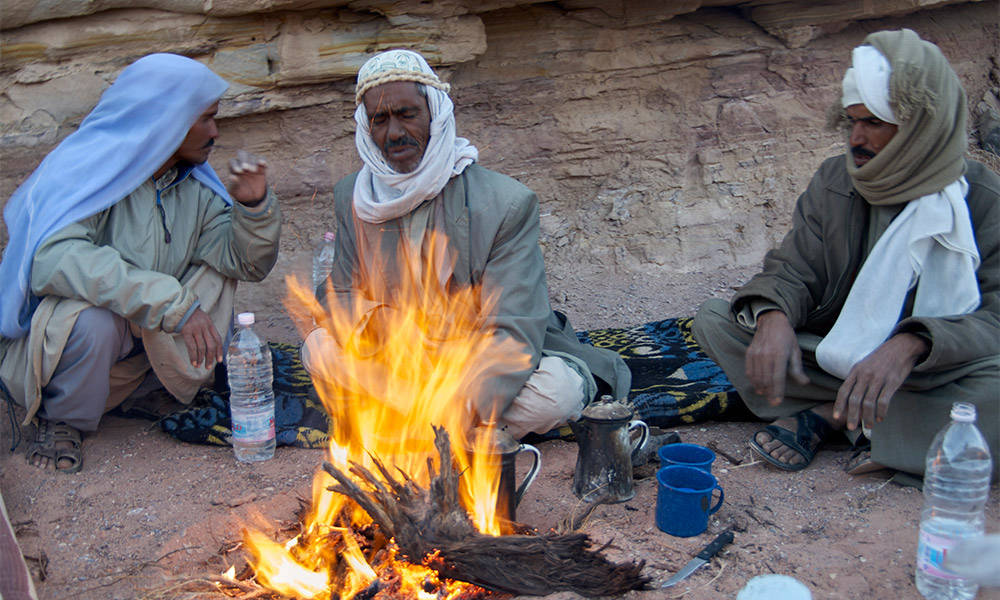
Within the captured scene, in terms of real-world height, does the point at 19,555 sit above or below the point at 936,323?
below

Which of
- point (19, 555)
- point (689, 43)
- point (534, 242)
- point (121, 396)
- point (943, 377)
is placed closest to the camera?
point (19, 555)

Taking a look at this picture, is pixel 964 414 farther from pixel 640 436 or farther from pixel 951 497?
pixel 640 436

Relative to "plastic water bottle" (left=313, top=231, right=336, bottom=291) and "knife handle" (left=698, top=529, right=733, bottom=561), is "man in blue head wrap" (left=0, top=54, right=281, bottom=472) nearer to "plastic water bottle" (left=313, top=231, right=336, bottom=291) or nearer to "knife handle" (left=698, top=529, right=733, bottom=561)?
"plastic water bottle" (left=313, top=231, right=336, bottom=291)

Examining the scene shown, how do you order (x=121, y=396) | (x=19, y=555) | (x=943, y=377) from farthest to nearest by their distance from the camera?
(x=121, y=396)
(x=943, y=377)
(x=19, y=555)

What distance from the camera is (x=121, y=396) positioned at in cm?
426

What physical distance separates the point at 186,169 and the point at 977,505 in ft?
12.1

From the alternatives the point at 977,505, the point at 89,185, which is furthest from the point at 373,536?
the point at 89,185

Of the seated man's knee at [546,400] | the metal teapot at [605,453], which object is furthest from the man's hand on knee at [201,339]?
the metal teapot at [605,453]

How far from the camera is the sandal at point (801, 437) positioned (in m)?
3.68

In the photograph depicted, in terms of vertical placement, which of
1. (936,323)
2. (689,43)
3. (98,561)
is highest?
(689,43)

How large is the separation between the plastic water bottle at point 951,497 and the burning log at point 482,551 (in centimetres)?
87

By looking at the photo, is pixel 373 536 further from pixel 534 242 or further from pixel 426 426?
pixel 534 242

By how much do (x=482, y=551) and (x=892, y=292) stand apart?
2077mm

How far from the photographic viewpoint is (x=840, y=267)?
382 cm
